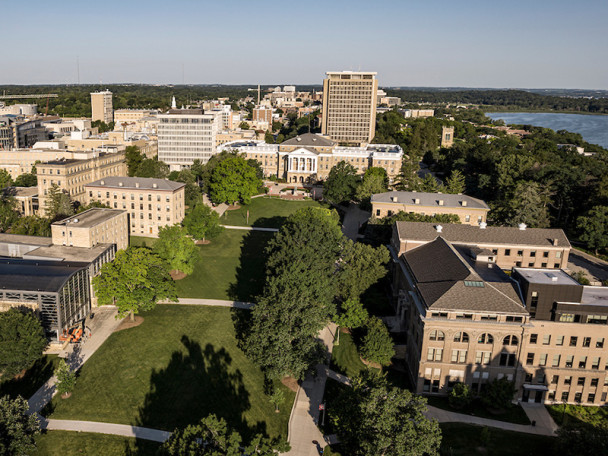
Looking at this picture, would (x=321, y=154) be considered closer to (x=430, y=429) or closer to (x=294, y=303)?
(x=294, y=303)

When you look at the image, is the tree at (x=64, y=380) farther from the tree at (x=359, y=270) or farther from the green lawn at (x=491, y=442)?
the green lawn at (x=491, y=442)

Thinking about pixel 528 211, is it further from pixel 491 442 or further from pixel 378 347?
pixel 491 442

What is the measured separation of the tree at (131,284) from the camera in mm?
58875

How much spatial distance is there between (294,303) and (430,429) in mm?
19502

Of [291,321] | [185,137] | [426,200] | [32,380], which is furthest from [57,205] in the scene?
[185,137]

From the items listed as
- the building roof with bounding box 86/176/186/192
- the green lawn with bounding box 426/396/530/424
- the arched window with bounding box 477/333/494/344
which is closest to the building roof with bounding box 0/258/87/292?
the building roof with bounding box 86/176/186/192

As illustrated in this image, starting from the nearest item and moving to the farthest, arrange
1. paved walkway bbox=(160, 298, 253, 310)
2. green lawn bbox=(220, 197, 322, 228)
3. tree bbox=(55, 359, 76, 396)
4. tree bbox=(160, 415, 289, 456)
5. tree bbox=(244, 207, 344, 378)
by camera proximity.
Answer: tree bbox=(160, 415, 289, 456) → tree bbox=(55, 359, 76, 396) → tree bbox=(244, 207, 344, 378) → paved walkway bbox=(160, 298, 253, 310) → green lawn bbox=(220, 197, 322, 228)

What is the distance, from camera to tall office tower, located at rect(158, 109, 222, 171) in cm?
15375

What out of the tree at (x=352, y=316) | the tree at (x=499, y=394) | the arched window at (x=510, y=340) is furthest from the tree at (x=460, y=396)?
the tree at (x=352, y=316)

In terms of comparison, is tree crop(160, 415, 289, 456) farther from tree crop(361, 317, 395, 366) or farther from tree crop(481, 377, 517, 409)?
tree crop(481, 377, 517, 409)

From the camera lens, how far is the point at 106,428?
4206cm

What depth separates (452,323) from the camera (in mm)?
47594

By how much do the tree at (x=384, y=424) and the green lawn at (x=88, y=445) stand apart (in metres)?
16.3

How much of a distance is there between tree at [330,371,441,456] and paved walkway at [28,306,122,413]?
28.1 m
